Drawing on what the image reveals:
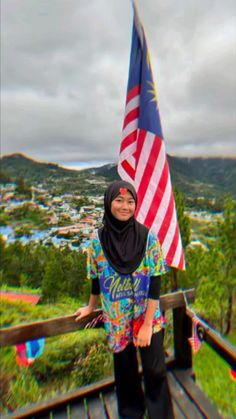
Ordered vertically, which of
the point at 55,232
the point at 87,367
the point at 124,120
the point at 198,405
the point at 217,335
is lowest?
the point at 87,367

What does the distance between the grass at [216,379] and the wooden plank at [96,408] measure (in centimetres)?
93

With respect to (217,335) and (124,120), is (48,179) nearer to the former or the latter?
(124,120)

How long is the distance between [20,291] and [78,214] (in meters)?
4.19

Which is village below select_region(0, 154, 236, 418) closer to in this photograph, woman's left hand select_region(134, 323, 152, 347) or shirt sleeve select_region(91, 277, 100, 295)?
shirt sleeve select_region(91, 277, 100, 295)

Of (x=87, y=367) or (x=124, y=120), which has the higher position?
(x=124, y=120)

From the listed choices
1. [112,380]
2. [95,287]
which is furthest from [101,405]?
[95,287]

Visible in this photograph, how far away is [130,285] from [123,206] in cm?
47

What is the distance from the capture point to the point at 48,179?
432cm

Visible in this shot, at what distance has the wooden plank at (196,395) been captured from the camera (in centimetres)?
181

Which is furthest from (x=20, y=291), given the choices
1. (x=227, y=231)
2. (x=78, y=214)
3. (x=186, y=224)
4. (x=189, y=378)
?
(x=227, y=231)

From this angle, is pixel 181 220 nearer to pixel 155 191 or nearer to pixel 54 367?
pixel 54 367

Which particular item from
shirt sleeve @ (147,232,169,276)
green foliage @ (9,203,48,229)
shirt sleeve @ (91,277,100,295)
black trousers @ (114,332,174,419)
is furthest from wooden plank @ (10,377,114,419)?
green foliage @ (9,203,48,229)

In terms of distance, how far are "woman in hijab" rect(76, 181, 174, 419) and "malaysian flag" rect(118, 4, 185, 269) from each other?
69 cm

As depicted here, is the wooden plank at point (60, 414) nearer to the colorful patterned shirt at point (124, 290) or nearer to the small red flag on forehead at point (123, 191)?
the colorful patterned shirt at point (124, 290)
